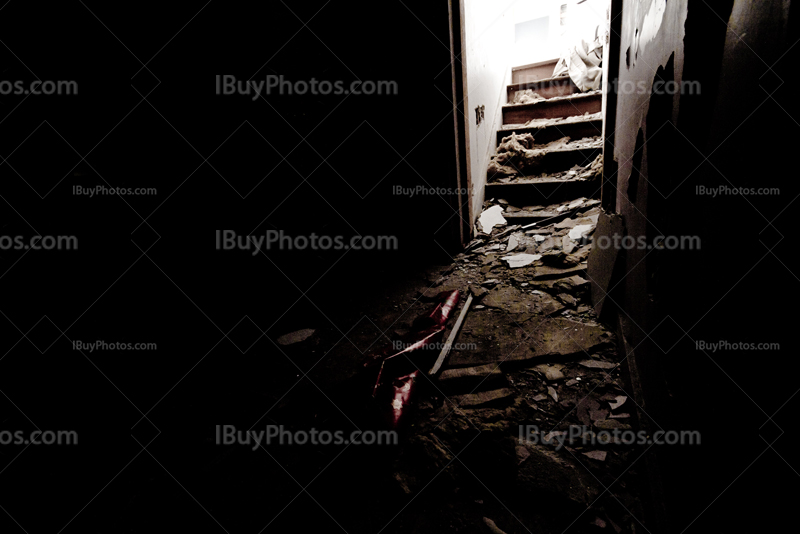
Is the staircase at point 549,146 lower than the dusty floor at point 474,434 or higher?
higher

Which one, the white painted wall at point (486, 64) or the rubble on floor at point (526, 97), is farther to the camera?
the rubble on floor at point (526, 97)

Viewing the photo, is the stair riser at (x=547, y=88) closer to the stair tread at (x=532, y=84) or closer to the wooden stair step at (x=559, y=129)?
the stair tread at (x=532, y=84)

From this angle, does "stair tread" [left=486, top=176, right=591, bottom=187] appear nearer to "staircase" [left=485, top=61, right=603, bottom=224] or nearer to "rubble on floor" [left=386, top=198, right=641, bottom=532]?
"staircase" [left=485, top=61, right=603, bottom=224]

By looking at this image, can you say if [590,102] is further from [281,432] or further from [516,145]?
[281,432]

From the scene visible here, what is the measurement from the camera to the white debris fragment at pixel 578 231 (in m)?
3.92

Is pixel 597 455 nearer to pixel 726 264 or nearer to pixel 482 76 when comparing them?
pixel 726 264

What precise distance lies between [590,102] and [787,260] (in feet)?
20.5

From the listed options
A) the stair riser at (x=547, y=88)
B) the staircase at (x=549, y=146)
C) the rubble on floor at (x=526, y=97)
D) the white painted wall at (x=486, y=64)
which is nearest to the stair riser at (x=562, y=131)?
the staircase at (x=549, y=146)

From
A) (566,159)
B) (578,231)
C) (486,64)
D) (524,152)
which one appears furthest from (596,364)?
(486,64)

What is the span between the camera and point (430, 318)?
9.75 ft

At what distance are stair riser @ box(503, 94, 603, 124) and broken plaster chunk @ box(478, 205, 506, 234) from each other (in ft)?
7.39

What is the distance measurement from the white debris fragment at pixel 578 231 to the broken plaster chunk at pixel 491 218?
3.21ft

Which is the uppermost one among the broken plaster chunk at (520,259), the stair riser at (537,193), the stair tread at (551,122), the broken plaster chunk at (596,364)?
the stair tread at (551,122)

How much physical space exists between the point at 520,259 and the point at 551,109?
363cm
